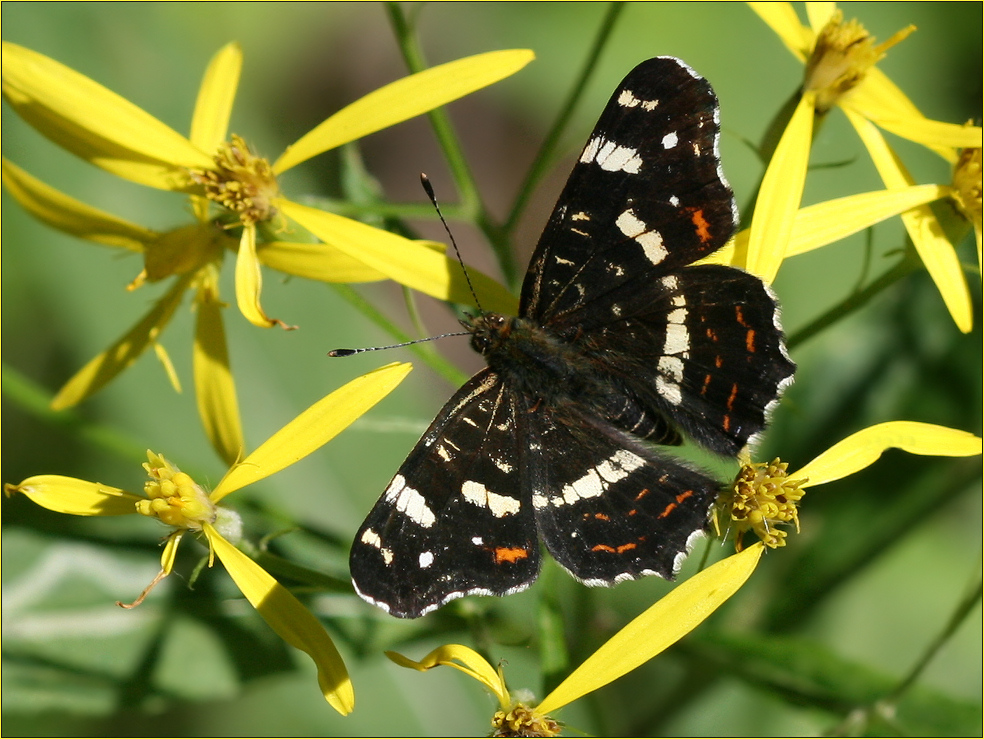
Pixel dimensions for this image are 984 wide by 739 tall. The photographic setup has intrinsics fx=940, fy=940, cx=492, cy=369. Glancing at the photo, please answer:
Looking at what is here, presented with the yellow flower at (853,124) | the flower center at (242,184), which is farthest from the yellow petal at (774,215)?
the flower center at (242,184)

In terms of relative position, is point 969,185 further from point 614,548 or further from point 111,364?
point 111,364

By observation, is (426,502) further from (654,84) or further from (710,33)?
(710,33)

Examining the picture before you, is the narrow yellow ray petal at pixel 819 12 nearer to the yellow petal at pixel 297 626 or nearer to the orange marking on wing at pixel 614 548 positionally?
the orange marking on wing at pixel 614 548

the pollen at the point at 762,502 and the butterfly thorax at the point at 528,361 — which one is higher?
the butterfly thorax at the point at 528,361

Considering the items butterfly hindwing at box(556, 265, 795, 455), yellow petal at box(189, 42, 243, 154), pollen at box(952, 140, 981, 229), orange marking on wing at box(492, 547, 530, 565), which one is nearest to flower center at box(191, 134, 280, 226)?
yellow petal at box(189, 42, 243, 154)

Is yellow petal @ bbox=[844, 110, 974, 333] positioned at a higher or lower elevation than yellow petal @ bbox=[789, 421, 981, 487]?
higher

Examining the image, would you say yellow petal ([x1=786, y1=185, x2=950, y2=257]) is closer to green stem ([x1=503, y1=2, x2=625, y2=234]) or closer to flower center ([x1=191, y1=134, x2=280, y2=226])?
green stem ([x1=503, y1=2, x2=625, y2=234])

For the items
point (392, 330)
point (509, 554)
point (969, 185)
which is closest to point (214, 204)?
point (392, 330)
